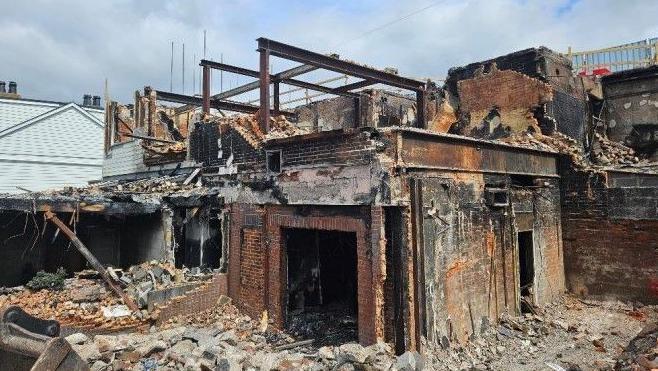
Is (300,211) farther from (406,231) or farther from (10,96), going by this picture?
(10,96)

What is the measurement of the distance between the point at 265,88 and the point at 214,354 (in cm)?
578

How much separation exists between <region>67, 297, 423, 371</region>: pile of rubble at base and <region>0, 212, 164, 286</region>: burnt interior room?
380 centimetres

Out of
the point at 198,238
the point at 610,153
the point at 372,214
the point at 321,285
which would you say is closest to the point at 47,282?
the point at 198,238

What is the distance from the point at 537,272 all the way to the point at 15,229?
42.6 feet

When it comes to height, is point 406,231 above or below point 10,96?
below

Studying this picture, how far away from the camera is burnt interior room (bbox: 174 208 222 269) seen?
37.1 feet

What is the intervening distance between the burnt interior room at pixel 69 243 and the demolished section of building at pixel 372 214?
40mm

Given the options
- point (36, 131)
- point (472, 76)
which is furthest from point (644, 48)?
point (36, 131)

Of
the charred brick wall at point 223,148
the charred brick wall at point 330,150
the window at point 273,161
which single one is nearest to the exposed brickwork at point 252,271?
the window at point 273,161

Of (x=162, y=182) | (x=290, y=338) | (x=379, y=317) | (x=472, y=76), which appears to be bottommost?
(x=290, y=338)

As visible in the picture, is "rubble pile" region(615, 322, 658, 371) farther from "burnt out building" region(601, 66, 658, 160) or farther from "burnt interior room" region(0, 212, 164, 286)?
"burnt interior room" region(0, 212, 164, 286)

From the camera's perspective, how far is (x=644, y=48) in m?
17.9

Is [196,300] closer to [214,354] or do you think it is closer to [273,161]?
[214,354]

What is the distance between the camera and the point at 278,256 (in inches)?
367
